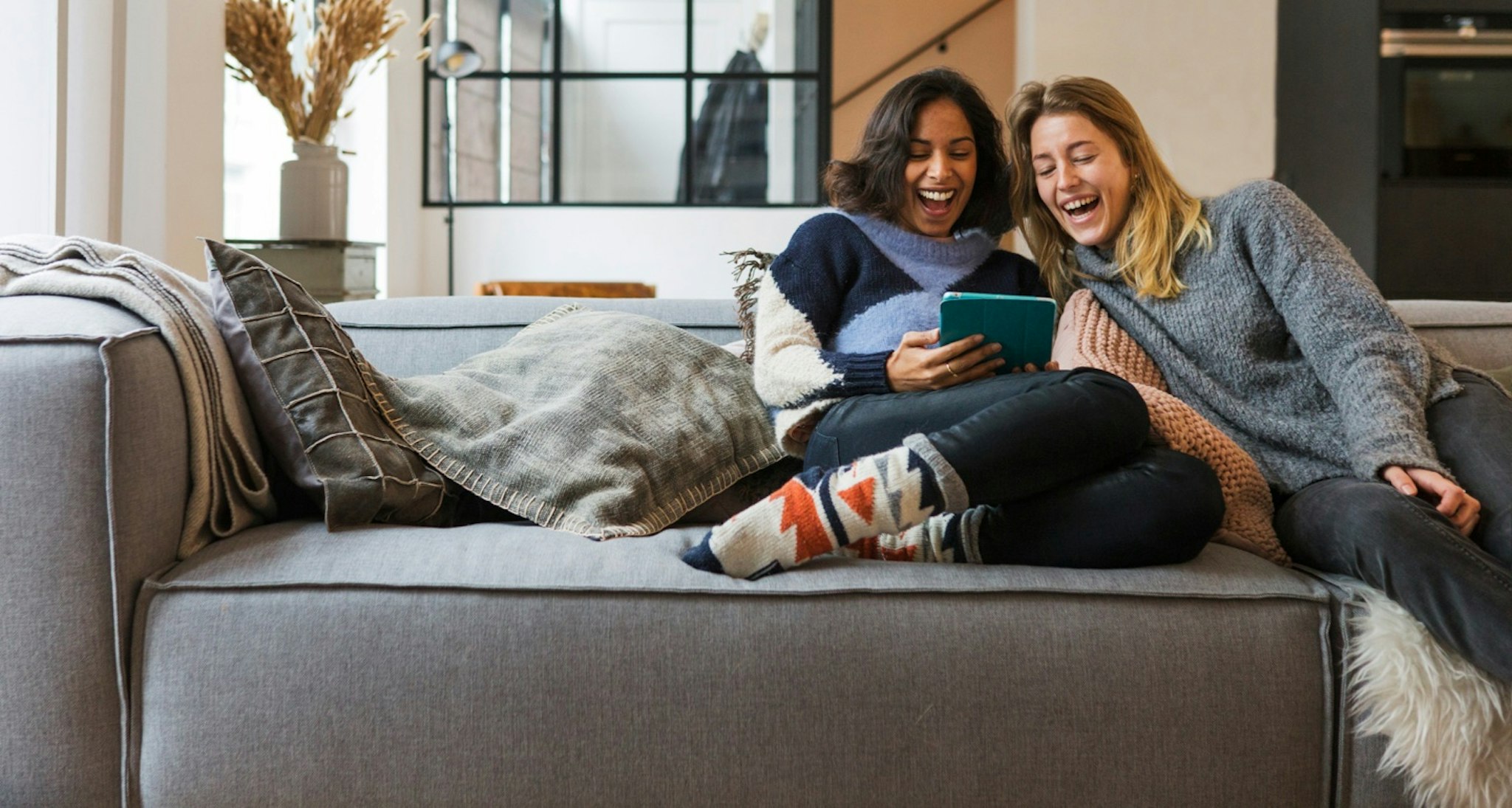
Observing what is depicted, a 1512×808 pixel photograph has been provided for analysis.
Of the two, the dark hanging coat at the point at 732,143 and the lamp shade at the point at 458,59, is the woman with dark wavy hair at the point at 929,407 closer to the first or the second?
the lamp shade at the point at 458,59

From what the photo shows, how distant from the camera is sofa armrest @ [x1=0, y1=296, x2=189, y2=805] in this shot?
1.14 m

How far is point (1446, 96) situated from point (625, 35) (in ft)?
12.8

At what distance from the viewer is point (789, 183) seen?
634cm

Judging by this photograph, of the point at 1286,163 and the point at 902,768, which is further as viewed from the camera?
the point at 1286,163

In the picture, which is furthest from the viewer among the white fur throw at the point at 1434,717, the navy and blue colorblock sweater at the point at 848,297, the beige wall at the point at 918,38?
the beige wall at the point at 918,38

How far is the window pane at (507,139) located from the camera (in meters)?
6.38

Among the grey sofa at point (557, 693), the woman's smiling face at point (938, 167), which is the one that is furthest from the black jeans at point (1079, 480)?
the woman's smiling face at point (938, 167)

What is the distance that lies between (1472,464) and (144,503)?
55.4 inches

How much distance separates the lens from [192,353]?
1.30m

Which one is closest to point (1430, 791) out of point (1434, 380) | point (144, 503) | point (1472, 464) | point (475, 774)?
point (1472, 464)

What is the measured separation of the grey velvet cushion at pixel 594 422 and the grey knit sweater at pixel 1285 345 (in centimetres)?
58

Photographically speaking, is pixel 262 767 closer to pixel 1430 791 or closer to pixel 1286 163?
pixel 1430 791

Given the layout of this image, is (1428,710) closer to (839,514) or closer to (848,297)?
(839,514)

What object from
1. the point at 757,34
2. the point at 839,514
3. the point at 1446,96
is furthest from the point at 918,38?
the point at 839,514
